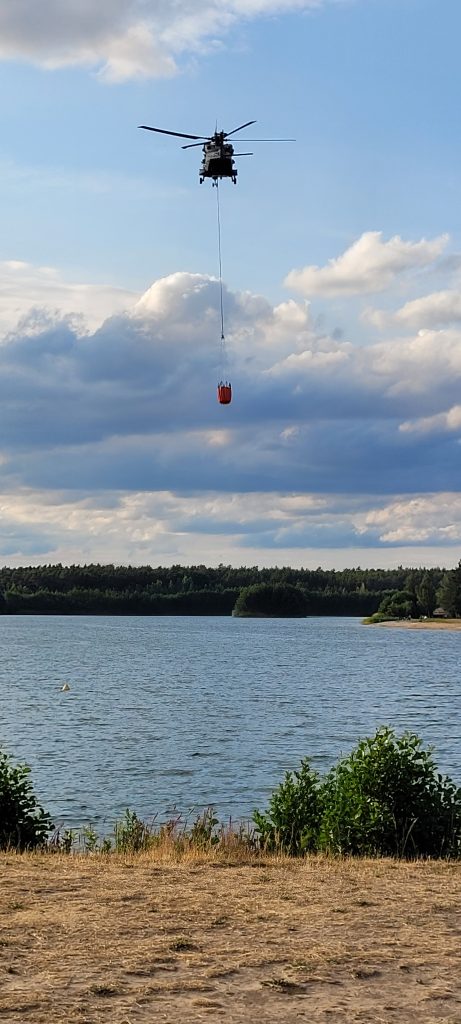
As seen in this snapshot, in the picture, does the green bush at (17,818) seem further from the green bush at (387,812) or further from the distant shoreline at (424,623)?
the distant shoreline at (424,623)

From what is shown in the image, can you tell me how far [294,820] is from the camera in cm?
1645

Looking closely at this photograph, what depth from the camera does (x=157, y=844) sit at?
623 inches

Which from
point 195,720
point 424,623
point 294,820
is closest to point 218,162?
point 294,820

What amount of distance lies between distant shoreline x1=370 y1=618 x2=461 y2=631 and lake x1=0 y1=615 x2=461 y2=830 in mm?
66983

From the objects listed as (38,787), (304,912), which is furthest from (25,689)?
(304,912)

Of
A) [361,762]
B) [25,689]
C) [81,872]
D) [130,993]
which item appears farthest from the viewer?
[25,689]

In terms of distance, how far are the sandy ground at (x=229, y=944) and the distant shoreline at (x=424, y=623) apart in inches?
6123

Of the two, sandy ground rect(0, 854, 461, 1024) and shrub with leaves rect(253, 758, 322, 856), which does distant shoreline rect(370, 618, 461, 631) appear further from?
sandy ground rect(0, 854, 461, 1024)

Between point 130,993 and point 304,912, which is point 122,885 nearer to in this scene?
point 304,912

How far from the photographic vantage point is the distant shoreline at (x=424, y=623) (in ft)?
545

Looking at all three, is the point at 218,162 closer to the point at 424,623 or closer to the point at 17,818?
the point at 17,818

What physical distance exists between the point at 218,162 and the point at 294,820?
10.2 meters

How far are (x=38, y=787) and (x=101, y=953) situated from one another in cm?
1993

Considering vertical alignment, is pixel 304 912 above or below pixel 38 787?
above
